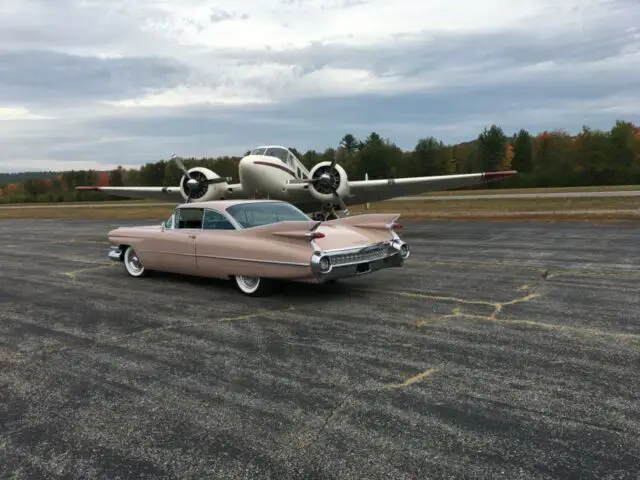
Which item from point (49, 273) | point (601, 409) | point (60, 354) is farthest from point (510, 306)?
point (49, 273)

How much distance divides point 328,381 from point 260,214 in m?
4.36

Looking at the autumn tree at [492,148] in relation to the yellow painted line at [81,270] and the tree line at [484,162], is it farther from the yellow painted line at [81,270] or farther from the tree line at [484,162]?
the yellow painted line at [81,270]

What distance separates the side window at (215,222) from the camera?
8.20 meters

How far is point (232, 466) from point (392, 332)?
3.04 meters

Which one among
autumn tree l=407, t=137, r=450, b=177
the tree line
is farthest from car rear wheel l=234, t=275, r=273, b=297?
autumn tree l=407, t=137, r=450, b=177

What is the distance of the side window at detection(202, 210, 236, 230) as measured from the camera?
8.20m

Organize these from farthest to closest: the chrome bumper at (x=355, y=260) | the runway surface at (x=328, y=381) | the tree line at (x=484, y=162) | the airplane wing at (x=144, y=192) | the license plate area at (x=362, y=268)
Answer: the tree line at (x=484, y=162) < the airplane wing at (x=144, y=192) < the license plate area at (x=362, y=268) < the chrome bumper at (x=355, y=260) < the runway surface at (x=328, y=381)

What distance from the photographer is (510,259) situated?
1137 cm

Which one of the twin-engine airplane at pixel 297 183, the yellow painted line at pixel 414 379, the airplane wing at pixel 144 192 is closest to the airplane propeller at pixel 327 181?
the twin-engine airplane at pixel 297 183

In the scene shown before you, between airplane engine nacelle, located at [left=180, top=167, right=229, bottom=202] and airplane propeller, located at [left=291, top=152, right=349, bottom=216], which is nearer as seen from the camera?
airplane propeller, located at [left=291, top=152, right=349, bottom=216]

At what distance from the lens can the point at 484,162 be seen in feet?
291

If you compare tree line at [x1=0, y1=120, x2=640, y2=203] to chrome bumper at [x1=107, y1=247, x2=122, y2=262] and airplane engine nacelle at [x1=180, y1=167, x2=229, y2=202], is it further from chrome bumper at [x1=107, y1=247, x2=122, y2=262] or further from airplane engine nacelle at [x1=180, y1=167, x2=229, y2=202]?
chrome bumper at [x1=107, y1=247, x2=122, y2=262]

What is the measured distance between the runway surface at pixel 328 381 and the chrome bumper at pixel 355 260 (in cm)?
46

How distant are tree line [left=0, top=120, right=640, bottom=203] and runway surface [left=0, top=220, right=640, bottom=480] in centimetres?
7017
